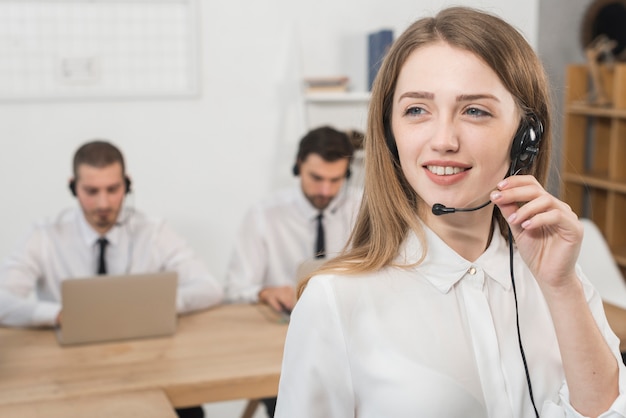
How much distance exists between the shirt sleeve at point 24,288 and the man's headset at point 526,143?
1.77 meters

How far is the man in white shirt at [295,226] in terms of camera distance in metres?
3.35

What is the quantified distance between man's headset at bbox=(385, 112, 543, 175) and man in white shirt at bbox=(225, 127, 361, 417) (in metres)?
2.06

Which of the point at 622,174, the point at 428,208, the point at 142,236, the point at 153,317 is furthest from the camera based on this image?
the point at 622,174

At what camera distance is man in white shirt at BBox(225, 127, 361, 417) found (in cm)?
335

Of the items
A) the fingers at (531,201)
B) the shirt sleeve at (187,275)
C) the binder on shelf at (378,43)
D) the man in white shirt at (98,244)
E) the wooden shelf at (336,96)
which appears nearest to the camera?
the fingers at (531,201)

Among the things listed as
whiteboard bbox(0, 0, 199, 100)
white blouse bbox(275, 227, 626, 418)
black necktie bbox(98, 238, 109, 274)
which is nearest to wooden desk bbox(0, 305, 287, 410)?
black necktie bbox(98, 238, 109, 274)

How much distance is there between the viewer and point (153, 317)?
8.25ft

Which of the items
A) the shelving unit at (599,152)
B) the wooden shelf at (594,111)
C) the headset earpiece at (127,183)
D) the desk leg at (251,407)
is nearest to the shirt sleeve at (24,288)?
the headset earpiece at (127,183)

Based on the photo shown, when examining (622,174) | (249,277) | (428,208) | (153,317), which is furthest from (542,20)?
(428,208)

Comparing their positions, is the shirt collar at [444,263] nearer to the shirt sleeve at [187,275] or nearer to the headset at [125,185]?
the shirt sleeve at [187,275]

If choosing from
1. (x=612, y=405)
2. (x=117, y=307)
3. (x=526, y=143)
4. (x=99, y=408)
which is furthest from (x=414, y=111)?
(x=117, y=307)

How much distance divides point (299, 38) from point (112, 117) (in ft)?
3.10

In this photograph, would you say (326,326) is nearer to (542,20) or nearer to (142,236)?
(142,236)

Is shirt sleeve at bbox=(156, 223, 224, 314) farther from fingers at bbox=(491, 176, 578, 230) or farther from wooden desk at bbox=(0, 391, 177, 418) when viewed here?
fingers at bbox=(491, 176, 578, 230)
